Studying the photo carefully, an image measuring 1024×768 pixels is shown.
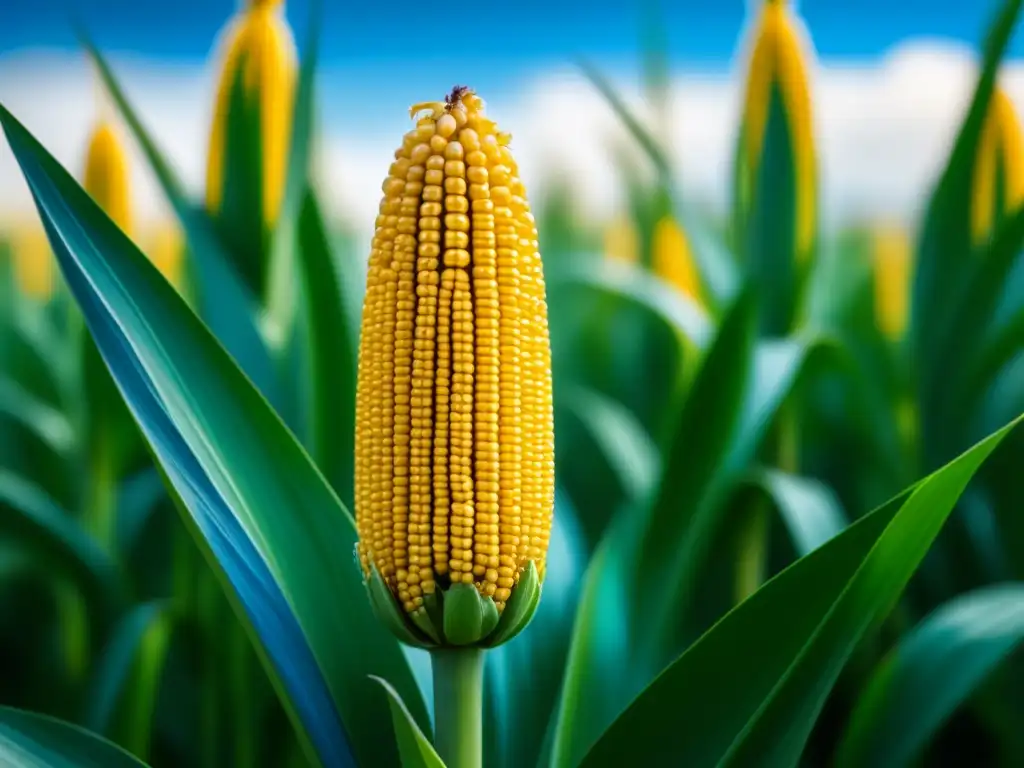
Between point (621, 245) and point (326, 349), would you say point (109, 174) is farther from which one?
point (621, 245)

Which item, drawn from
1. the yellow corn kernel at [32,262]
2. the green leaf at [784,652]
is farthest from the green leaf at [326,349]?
the yellow corn kernel at [32,262]

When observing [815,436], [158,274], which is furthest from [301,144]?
[815,436]

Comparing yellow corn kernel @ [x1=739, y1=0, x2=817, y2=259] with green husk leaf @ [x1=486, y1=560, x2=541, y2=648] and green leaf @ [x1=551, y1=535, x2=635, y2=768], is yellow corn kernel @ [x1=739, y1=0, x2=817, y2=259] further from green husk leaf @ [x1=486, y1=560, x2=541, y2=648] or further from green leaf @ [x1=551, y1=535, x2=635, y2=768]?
green husk leaf @ [x1=486, y1=560, x2=541, y2=648]

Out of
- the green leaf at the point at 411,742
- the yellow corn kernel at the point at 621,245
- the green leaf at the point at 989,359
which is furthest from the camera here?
the yellow corn kernel at the point at 621,245

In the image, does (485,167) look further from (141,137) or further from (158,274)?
(141,137)

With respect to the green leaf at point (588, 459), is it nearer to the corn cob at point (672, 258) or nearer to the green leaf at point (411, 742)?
the corn cob at point (672, 258)
